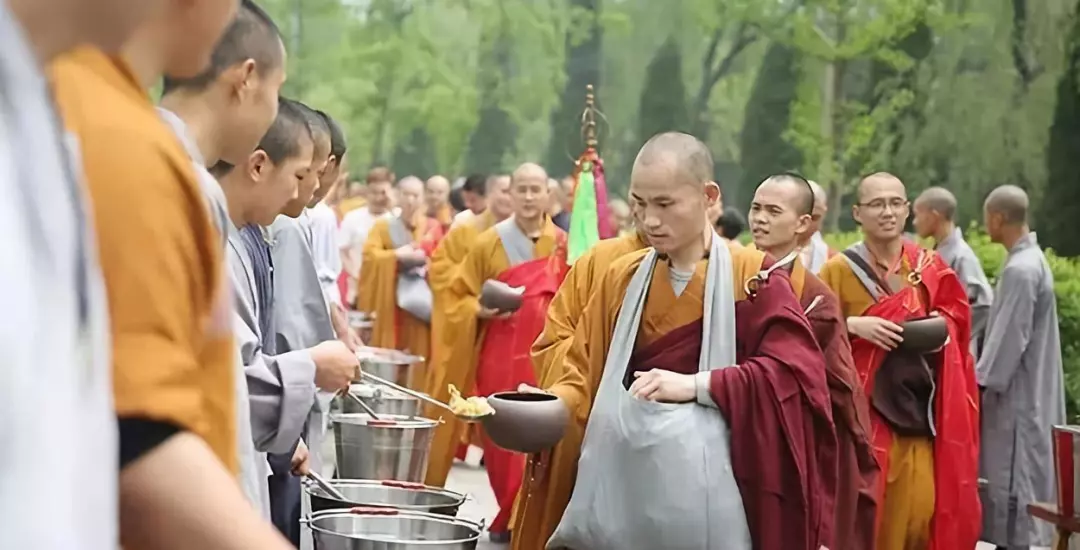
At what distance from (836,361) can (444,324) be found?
136 inches

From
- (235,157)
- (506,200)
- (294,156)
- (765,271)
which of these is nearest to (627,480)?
(765,271)

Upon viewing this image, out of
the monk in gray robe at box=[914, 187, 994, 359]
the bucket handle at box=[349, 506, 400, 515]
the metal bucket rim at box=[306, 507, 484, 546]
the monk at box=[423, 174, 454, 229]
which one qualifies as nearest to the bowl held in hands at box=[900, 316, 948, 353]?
the monk in gray robe at box=[914, 187, 994, 359]

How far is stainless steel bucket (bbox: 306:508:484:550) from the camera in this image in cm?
299

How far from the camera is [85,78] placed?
110 centimetres

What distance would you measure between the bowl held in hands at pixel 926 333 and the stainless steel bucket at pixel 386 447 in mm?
2048

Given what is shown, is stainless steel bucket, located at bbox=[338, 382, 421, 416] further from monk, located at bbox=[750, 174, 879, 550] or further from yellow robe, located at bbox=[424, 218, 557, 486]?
yellow robe, located at bbox=[424, 218, 557, 486]

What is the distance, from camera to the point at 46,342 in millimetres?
816

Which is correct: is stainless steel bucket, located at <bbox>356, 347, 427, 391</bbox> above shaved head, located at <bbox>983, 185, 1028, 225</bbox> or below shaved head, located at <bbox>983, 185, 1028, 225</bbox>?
below

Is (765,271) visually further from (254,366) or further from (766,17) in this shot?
(766,17)

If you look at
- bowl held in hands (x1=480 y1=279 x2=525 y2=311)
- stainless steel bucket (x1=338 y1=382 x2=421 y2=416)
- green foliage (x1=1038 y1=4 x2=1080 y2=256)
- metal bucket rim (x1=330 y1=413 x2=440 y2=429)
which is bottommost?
metal bucket rim (x1=330 y1=413 x2=440 y2=429)

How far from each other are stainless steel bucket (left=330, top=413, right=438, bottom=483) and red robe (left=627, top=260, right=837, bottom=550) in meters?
0.76

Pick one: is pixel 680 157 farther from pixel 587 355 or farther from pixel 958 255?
pixel 958 255

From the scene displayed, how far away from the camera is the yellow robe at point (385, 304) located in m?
9.43

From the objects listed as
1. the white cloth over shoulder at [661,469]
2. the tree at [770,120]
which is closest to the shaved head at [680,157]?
the white cloth over shoulder at [661,469]
